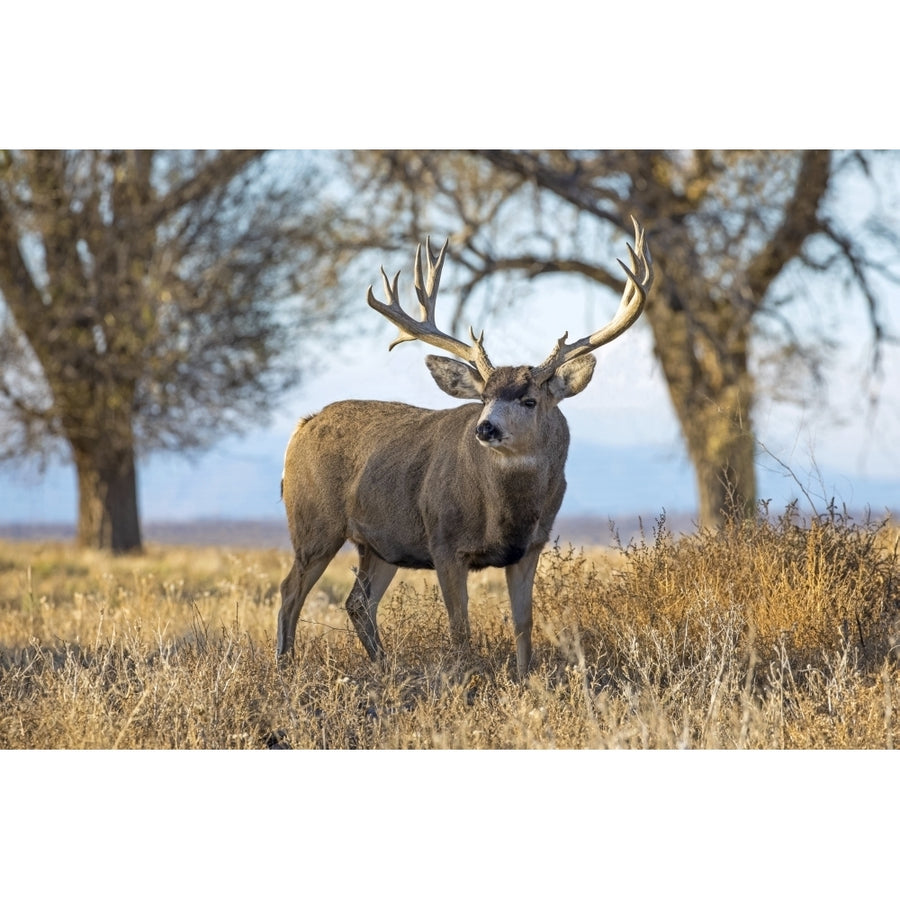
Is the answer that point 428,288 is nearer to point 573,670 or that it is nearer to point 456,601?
point 456,601

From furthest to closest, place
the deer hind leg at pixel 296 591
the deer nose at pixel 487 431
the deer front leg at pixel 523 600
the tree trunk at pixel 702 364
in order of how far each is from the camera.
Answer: the tree trunk at pixel 702 364 → the deer hind leg at pixel 296 591 → the deer front leg at pixel 523 600 → the deer nose at pixel 487 431

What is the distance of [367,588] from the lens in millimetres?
8492

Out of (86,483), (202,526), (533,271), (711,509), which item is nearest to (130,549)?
(86,483)

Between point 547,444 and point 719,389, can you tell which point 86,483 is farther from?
point 547,444

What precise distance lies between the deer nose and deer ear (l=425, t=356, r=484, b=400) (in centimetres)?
69

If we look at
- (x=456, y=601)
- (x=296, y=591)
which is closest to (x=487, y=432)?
(x=456, y=601)

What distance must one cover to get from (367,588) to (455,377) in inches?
68.4

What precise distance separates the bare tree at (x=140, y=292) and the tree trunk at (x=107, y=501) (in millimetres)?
924

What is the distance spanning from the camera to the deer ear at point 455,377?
7.39m

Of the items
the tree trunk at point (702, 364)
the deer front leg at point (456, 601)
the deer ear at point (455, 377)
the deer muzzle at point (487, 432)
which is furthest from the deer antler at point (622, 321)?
the tree trunk at point (702, 364)

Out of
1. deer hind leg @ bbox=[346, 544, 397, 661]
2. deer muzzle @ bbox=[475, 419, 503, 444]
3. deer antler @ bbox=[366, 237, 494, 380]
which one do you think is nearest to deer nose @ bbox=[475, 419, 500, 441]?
deer muzzle @ bbox=[475, 419, 503, 444]

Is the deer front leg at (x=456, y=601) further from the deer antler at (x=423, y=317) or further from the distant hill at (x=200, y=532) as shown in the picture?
the distant hill at (x=200, y=532)

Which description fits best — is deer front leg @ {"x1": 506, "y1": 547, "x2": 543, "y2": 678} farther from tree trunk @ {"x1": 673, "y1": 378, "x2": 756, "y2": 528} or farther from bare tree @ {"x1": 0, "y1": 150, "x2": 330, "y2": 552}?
bare tree @ {"x1": 0, "y1": 150, "x2": 330, "y2": 552}

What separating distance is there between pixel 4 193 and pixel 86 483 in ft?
13.0
